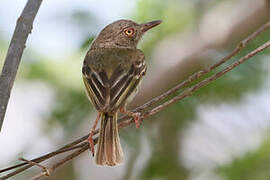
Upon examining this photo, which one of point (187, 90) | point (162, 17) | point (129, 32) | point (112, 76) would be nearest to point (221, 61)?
point (187, 90)

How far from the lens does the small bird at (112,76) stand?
178 inches

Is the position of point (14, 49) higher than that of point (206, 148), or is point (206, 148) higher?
point (14, 49)

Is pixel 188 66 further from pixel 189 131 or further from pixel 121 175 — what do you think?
pixel 121 175

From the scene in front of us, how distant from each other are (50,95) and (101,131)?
7.40 feet

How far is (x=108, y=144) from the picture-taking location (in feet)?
14.8

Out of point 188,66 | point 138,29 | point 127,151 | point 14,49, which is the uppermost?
point 14,49

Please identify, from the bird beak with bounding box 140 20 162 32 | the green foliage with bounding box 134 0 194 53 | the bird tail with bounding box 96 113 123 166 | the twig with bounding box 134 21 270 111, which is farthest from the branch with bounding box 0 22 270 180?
the green foliage with bounding box 134 0 194 53

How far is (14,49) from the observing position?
11.9 ft

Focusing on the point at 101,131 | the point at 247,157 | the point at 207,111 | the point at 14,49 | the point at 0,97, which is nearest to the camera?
the point at 0,97

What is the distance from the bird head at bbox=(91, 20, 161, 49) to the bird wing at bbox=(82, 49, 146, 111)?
→ 1.74ft

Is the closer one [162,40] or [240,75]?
[240,75]

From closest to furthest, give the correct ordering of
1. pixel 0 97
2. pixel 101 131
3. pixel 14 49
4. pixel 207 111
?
1. pixel 0 97
2. pixel 14 49
3. pixel 101 131
4. pixel 207 111

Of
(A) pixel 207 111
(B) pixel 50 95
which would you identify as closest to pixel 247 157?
(A) pixel 207 111

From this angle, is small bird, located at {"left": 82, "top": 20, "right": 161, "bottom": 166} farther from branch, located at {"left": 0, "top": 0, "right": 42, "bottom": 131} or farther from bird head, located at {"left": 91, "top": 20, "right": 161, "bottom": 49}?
branch, located at {"left": 0, "top": 0, "right": 42, "bottom": 131}
